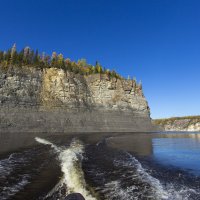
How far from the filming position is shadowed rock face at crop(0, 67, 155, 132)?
64938 millimetres

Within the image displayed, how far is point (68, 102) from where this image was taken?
7719 cm

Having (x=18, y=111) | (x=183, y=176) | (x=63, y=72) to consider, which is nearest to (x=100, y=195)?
(x=183, y=176)

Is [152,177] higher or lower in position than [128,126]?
lower

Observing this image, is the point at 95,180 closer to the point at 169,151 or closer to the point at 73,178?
the point at 73,178

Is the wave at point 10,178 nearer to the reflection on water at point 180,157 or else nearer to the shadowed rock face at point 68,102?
the reflection on water at point 180,157

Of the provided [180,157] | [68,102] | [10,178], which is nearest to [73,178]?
[10,178]

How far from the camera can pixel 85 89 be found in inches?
3386

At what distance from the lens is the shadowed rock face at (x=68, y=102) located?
64.9 meters

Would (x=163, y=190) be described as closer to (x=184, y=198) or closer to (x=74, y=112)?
(x=184, y=198)

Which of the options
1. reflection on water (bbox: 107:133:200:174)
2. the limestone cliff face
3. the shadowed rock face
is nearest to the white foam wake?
reflection on water (bbox: 107:133:200:174)

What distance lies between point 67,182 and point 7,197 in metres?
3.45

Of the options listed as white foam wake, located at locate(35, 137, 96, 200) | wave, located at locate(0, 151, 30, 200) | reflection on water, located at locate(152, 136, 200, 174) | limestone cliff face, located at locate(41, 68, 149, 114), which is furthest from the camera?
limestone cliff face, located at locate(41, 68, 149, 114)

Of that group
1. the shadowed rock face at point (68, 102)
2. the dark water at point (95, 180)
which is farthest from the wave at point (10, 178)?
the shadowed rock face at point (68, 102)

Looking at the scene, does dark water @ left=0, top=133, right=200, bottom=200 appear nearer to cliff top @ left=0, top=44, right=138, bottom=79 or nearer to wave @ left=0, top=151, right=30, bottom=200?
wave @ left=0, top=151, right=30, bottom=200
